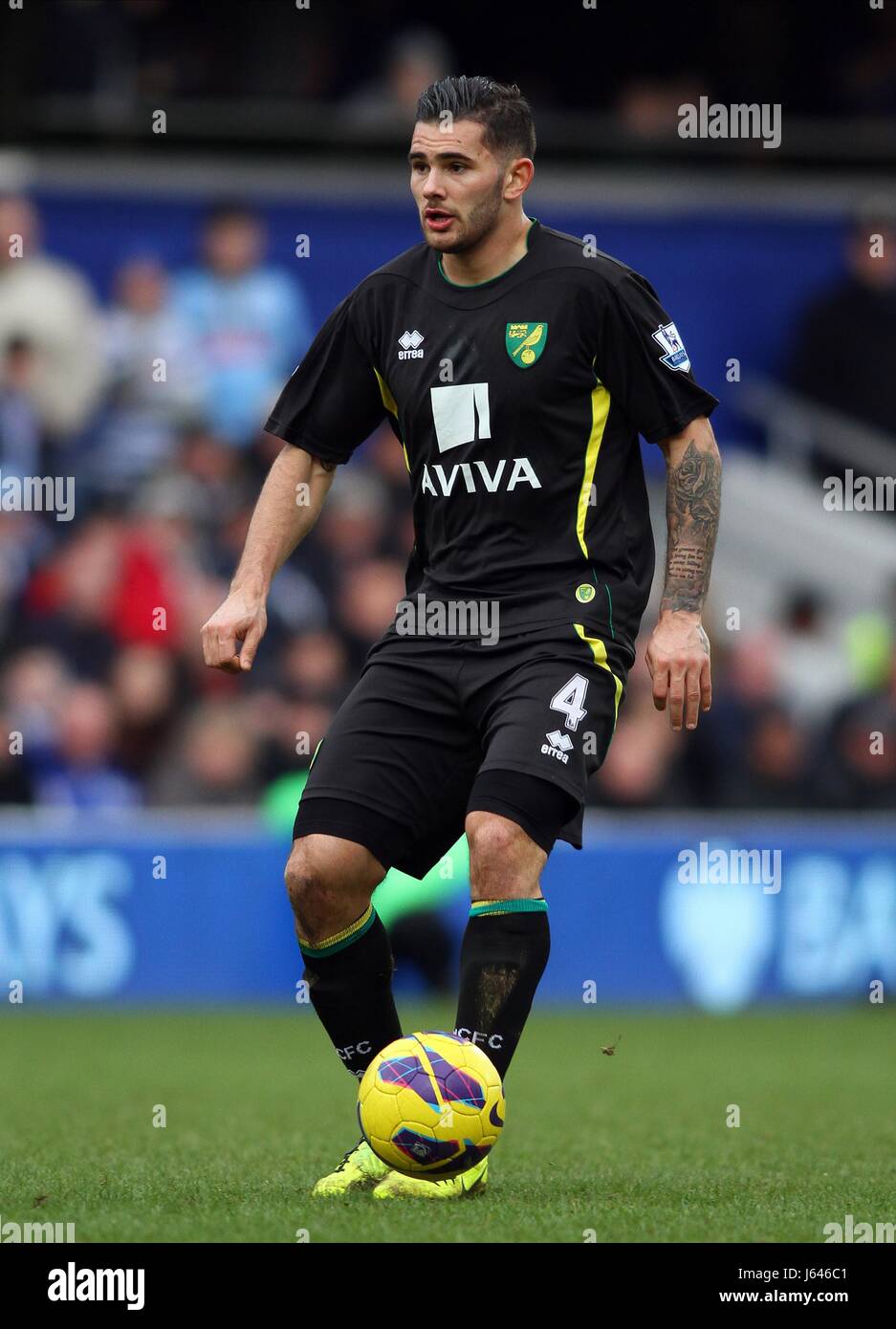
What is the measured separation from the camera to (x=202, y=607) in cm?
1298

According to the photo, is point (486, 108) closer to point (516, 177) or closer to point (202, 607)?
point (516, 177)

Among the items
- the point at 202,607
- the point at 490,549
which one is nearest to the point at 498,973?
the point at 490,549

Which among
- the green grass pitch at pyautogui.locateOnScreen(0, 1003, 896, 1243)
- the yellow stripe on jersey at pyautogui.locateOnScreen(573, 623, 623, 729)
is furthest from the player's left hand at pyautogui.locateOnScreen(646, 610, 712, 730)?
the green grass pitch at pyautogui.locateOnScreen(0, 1003, 896, 1243)

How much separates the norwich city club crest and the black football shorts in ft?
2.16

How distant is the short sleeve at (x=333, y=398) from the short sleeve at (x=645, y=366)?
2.18 feet

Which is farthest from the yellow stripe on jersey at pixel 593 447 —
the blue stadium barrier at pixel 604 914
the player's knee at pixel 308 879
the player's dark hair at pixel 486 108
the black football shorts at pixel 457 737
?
the blue stadium barrier at pixel 604 914

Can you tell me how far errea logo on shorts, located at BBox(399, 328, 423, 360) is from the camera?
555 centimetres

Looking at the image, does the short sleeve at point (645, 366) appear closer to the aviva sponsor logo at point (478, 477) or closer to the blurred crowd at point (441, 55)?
the aviva sponsor logo at point (478, 477)

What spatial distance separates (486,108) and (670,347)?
0.73m

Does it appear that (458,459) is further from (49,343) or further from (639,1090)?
(49,343)

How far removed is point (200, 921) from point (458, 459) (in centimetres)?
665

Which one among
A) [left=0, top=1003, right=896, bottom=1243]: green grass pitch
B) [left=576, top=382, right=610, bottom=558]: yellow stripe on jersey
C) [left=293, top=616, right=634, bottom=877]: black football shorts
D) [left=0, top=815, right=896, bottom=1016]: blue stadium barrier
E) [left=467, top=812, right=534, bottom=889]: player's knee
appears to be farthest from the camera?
[left=0, top=815, right=896, bottom=1016]: blue stadium barrier

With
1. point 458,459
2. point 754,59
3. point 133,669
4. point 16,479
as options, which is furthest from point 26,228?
point 458,459

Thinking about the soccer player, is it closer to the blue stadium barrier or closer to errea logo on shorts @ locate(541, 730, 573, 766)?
errea logo on shorts @ locate(541, 730, 573, 766)
